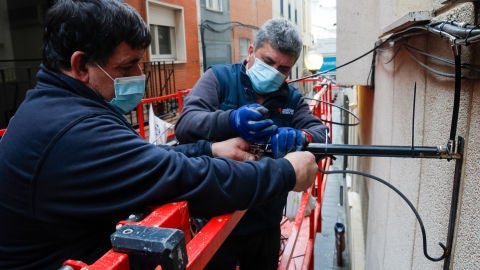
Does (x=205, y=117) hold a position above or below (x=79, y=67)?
below

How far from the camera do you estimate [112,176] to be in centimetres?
106

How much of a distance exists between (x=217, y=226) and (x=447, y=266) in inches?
37.4

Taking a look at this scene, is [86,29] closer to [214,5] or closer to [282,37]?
[282,37]

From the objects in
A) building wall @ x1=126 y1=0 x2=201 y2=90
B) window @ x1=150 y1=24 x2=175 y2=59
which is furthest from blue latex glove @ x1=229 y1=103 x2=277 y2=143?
building wall @ x1=126 y1=0 x2=201 y2=90

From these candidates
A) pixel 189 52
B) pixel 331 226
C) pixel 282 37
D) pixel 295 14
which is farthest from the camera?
pixel 295 14

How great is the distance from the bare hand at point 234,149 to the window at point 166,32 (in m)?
8.25

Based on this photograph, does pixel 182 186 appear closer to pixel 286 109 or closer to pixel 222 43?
pixel 286 109

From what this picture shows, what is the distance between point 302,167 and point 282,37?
102 centimetres

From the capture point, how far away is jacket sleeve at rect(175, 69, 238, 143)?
188 centimetres

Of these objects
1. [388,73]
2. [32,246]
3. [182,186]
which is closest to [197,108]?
[182,186]

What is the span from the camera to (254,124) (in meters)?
1.66

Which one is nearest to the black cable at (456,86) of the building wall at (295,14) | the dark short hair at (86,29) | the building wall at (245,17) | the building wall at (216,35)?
the dark short hair at (86,29)

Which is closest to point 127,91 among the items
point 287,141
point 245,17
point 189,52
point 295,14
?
point 287,141

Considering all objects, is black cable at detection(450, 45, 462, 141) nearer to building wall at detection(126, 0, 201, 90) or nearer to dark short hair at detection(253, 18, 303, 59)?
dark short hair at detection(253, 18, 303, 59)
